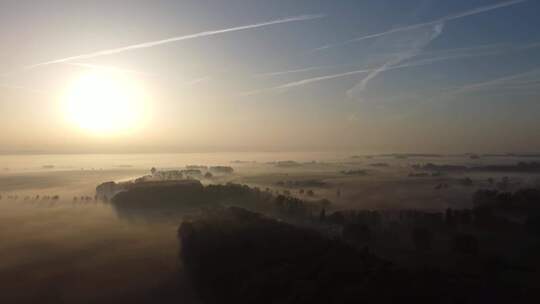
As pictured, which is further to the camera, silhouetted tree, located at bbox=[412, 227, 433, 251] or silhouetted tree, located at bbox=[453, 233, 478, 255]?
silhouetted tree, located at bbox=[412, 227, 433, 251]

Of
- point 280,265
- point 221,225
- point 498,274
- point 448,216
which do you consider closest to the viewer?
point 280,265

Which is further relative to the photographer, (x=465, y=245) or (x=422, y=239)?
(x=422, y=239)

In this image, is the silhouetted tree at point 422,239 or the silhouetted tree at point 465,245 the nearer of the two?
the silhouetted tree at point 465,245

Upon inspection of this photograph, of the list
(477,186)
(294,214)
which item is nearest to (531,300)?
(294,214)

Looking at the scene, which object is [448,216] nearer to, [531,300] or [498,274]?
[498,274]

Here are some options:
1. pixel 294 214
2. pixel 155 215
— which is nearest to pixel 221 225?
pixel 294 214

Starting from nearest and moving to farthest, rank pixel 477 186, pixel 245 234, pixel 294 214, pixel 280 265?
pixel 280 265 → pixel 245 234 → pixel 294 214 → pixel 477 186

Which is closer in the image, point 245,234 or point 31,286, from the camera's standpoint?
point 31,286

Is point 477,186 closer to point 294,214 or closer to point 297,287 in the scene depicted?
point 294,214

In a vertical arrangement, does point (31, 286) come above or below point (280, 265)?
below
